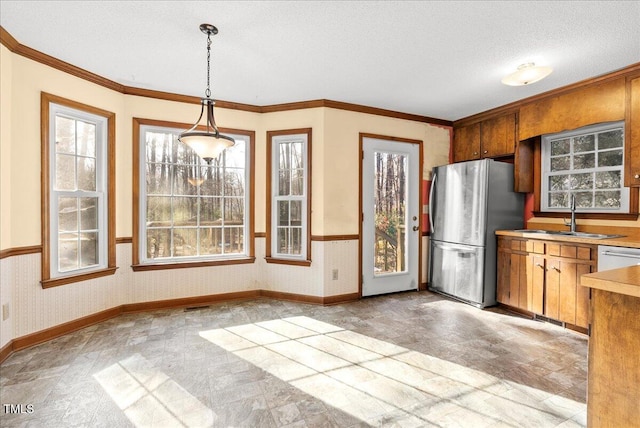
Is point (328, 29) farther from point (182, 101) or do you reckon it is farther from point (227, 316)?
point (227, 316)

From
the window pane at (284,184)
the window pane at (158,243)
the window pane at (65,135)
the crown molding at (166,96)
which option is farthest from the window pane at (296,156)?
the window pane at (65,135)

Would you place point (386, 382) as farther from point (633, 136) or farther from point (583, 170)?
point (583, 170)

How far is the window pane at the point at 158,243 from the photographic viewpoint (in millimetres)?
3848

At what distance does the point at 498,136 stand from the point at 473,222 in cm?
126

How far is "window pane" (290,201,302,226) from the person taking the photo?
4.28 metres

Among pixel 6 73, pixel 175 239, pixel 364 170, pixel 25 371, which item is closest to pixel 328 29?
pixel 364 170

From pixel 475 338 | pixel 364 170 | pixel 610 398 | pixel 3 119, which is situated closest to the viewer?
pixel 610 398

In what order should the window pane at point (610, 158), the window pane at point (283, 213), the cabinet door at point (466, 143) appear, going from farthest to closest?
1. the cabinet door at point (466, 143)
2. the window pane at point (283, 213)
3. the window pane at point (610, 158)

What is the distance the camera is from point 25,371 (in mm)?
2387

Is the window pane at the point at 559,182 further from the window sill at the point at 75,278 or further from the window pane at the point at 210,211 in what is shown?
the window sill at the point at 75,278

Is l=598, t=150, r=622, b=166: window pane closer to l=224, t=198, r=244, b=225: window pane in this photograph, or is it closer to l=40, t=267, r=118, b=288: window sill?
l=224, t=198, r=244, b=225: window pane

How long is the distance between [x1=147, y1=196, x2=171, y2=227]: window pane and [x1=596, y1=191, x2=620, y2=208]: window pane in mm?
4976

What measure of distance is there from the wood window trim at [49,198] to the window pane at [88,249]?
117mm

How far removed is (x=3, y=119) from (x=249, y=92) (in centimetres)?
222
